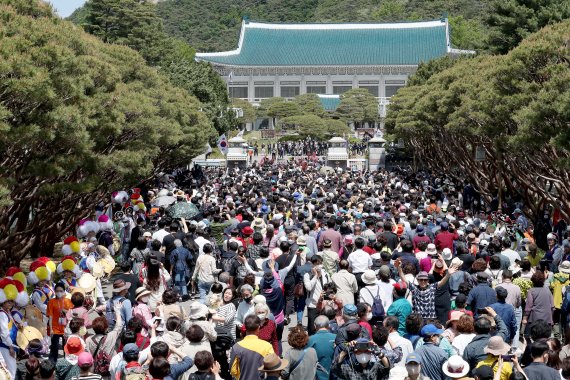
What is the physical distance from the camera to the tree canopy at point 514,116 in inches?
731

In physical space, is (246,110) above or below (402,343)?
below

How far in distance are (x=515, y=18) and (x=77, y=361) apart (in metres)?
35.0

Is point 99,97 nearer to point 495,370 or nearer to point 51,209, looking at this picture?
point 51,209

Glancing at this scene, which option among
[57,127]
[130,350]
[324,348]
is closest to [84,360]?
[130,350]

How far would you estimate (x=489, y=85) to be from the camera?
25.7 metres

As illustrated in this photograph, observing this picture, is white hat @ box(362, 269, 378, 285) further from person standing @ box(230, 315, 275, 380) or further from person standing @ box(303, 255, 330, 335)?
person standing @ box(230, 315, 275, 380)

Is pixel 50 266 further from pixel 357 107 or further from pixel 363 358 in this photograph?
pixel 357 107

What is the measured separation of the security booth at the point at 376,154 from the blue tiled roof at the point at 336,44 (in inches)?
1417

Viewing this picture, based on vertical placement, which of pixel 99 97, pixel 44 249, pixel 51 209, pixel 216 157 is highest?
pixel 99 97

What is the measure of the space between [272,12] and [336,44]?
31.4m

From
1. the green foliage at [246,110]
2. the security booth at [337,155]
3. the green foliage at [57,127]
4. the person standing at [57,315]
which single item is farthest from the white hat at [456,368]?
the green foliage at [246,110]

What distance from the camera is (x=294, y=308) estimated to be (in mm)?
14359

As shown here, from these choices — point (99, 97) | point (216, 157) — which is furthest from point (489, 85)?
point (216, 157)

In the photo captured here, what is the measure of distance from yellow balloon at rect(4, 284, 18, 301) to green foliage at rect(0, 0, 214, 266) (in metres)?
2.43
